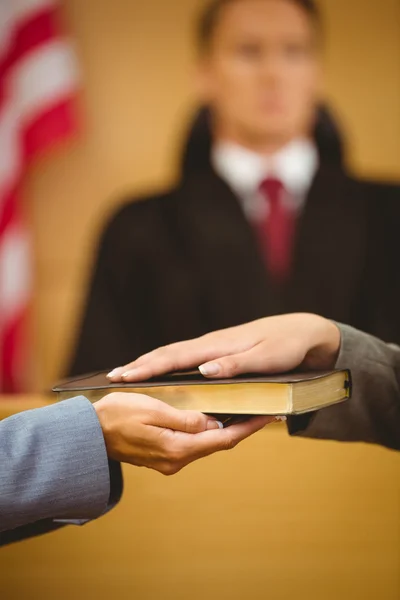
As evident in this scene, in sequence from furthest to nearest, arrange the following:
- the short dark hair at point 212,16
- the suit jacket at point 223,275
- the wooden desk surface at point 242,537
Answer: the short dark hair at point 212,16
the suit jacket at point 223,275
the wooden desk surface at point 242,537

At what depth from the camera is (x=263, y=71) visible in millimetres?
1835

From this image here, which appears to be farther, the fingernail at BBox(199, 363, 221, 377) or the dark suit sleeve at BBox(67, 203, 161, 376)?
the dark suit sleeve at BBox(67, 203, 161, 376)

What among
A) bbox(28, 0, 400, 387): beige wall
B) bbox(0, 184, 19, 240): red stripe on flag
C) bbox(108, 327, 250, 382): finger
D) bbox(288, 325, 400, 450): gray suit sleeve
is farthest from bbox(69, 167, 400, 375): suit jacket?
bbox(108, 327, 250, 382): finger

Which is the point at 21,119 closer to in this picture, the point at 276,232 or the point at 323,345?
the point at 276,232

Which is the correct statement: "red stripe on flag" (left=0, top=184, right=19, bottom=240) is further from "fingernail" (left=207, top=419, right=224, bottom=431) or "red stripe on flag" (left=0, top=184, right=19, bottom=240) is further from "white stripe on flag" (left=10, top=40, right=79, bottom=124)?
"fingernail" (left=207, top=419, right=224, bottom=431)

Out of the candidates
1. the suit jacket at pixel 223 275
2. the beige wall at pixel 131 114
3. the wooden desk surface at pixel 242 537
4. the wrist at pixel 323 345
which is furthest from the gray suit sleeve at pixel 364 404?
the beige wall at pixel 131 114

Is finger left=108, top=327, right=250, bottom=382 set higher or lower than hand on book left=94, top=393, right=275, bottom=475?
higher

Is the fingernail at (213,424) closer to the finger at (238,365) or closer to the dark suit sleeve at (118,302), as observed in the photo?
the finger at (238,365)

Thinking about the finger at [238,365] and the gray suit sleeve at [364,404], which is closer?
the finger at [238,365]

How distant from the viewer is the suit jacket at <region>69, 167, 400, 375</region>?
1.75m

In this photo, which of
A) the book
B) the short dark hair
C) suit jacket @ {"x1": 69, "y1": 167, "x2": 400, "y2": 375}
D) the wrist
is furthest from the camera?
the short dark hair

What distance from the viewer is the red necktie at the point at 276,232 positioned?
70.7 inches

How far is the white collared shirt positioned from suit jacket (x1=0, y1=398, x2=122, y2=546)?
49.4 inches

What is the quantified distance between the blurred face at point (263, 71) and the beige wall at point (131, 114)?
10 cm
